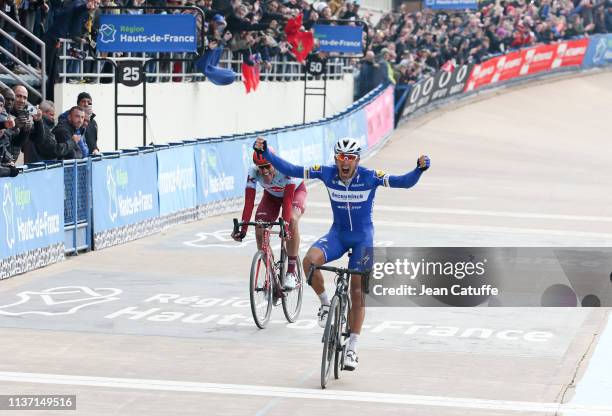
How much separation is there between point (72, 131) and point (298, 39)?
13.7m

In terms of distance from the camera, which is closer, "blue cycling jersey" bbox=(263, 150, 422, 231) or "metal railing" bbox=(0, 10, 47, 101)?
"blue cycling jersey" bbox=(263, 150, 422, 231)

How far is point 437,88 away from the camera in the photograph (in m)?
45.2

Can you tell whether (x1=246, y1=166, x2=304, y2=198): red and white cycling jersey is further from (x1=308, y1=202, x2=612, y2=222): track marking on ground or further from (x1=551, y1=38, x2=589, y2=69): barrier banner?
(x1=551, y1=38, x2=589, y2=69): barrier banner

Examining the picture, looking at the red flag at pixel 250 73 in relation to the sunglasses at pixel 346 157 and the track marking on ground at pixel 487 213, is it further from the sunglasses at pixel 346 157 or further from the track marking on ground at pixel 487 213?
the sunglasses at pixel 346 157

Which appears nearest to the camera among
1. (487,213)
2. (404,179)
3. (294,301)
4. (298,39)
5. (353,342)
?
(353,342)

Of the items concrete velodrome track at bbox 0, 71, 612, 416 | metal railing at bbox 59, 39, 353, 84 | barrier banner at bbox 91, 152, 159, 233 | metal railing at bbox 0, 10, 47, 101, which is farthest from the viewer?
metal railing at bbox 59, 39, 353, 84

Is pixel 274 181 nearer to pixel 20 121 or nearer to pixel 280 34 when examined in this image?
pixel 20 121

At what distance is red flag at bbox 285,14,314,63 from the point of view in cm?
3062

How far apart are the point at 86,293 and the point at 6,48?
26.8 feet

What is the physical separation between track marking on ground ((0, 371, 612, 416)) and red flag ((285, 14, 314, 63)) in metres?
20.8

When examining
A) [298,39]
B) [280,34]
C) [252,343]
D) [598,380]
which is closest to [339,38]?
[280,34]

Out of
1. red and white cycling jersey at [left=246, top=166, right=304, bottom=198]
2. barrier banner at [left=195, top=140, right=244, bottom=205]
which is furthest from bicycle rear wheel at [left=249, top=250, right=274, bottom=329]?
barrier banner at [left=195, top=140, right=244, bottom=205]

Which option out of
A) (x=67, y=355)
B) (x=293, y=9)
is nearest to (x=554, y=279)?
(x=67, y=355)

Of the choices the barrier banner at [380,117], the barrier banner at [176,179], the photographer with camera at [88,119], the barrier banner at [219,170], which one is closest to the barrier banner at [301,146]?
the barrier banner at [219,170]
